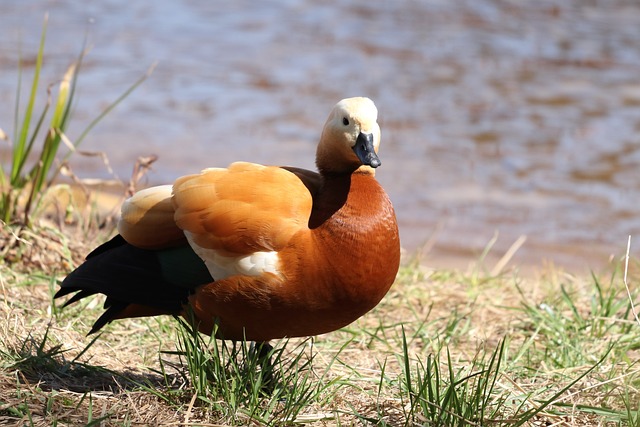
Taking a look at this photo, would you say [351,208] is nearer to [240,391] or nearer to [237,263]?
[237,263]

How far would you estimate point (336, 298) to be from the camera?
10.1ft

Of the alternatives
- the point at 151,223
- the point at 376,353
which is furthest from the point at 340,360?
the point at 151,223

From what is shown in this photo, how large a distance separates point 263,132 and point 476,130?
2024mm

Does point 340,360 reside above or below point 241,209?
below

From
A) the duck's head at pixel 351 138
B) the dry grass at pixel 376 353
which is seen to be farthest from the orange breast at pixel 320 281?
the dry grass at pixel 376 353

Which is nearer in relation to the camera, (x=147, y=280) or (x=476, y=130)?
(x=147, y=280)

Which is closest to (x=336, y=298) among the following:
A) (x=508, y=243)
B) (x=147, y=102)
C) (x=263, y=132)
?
(x=508, y=243)

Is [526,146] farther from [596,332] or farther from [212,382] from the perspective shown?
[212,382]

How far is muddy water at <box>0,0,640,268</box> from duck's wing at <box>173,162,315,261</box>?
2966 mm

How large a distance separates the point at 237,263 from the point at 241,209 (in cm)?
18

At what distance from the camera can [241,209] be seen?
3137mm

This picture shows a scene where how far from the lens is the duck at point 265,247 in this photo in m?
3.06

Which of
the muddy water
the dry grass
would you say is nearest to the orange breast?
the dry grass

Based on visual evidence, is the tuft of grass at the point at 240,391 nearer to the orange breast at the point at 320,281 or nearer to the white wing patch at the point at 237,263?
the orange breast at the point at 320,281
